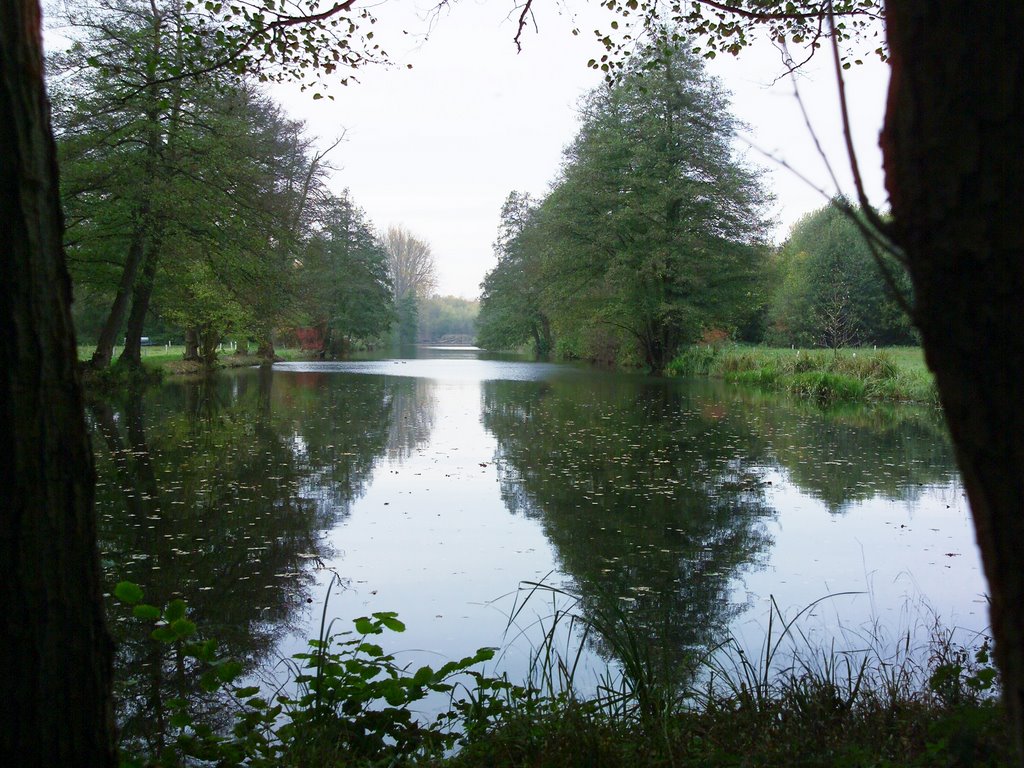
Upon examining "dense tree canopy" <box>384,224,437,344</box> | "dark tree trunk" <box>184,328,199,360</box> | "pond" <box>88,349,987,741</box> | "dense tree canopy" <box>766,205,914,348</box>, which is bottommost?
"pond" <box>88,349,987,741</box>

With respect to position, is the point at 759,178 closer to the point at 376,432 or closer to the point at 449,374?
the point at 449,374

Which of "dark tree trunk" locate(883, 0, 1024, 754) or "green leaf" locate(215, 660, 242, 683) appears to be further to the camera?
"green leaf" locate(215, 660, 242, 683)

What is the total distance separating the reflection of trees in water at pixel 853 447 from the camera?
824 centimetres

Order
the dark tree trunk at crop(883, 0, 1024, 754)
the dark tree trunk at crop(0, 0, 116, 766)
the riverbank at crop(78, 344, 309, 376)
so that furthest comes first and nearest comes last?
the riverbank at crop(78, 344, 309, 376), the dark tree trunk at crop(0, 0, 116, 766), the dark tree trunk at crop(883, 0, 1024, 754)

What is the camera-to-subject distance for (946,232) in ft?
3.79

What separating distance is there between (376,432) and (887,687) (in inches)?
395

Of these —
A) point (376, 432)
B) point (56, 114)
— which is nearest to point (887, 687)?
point (376, 432)

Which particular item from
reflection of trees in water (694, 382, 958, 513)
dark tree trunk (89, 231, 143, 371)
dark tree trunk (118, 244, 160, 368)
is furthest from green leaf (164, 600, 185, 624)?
dark tree trunk (118, 244, 160, 368)

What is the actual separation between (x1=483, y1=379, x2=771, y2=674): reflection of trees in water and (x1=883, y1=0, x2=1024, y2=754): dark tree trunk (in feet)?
7.16

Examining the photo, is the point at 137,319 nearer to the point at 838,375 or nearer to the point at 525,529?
the point at 838,375

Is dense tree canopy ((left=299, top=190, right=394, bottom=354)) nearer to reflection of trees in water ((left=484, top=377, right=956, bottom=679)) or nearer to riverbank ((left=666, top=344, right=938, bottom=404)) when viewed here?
riverbank ((left=666, top=344, right=938, bottom=404))

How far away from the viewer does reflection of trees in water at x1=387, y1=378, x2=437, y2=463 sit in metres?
11.1

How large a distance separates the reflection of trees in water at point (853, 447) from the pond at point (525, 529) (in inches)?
2.5

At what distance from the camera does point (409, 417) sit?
1488 centimetres
